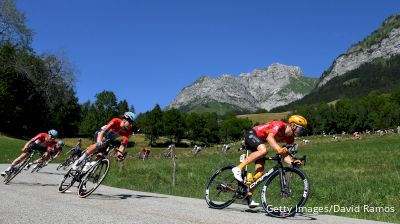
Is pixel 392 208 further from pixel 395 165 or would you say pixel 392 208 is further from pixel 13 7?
pixel 13 7

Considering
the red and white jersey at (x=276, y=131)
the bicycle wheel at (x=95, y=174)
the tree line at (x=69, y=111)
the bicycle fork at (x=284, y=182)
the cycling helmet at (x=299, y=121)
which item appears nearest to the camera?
the bicycle fork at (x=284, y=182)

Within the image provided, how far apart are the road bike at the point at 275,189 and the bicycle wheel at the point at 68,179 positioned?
4158 mm

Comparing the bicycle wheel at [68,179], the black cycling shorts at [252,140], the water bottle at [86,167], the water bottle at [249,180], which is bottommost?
the bicycle wheel at [68,179]

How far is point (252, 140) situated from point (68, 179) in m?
5.98

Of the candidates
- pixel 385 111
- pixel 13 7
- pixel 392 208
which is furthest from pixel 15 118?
pixel 385 111

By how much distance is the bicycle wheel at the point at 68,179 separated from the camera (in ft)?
39.5

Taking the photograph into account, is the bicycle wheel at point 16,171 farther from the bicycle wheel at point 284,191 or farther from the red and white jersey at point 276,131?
the bicycle wheel at point 284,191

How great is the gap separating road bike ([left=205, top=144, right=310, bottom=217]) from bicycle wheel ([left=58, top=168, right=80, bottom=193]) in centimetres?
416

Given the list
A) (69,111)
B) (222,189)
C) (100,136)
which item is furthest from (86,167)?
(69,111)

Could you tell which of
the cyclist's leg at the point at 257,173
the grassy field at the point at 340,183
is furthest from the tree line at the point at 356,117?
the cyclist's leg at the point at 257,173

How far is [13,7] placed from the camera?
63562 mm

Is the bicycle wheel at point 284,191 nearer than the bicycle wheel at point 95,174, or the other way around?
the bicycle wheel at point 284,191

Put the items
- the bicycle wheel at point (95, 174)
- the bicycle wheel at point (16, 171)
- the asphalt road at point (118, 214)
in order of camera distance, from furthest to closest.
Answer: the bicycle wheel at point (16, 171)
the bicycle wheel at point (95, 174)
the asphalt road at point (118, 214)

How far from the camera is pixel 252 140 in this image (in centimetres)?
955
